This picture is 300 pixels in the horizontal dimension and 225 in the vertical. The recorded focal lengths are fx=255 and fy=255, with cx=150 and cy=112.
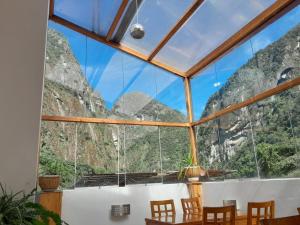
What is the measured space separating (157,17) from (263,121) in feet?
9.90

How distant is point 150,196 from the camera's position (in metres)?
5.56

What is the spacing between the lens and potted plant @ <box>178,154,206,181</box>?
5.83 metres

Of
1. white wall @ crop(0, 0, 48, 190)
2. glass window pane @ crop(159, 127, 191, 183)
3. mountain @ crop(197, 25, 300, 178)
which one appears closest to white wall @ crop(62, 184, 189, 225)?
glass window pane @ crop(159, 127, 191, 183)

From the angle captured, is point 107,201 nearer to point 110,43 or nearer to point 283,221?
point 110,43

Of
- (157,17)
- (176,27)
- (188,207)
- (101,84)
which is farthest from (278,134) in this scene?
(101,84)

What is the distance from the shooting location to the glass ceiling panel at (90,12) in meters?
5.44

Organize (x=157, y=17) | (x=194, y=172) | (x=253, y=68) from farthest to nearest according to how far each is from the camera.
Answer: (x=194, y=172) → (x=157, y=17) → (x=253, y=68)

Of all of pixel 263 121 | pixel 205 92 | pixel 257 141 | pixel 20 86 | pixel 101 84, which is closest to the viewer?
pixel 20 86

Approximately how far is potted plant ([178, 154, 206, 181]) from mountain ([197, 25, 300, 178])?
14.5 inches

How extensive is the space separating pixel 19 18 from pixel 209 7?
137 inches

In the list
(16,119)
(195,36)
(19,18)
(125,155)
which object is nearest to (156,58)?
(195,36)

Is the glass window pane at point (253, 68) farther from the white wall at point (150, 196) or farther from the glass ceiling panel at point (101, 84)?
the white wall at point (150, 196)

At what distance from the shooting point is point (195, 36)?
5.72m

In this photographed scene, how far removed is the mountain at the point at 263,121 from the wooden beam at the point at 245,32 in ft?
1.53
